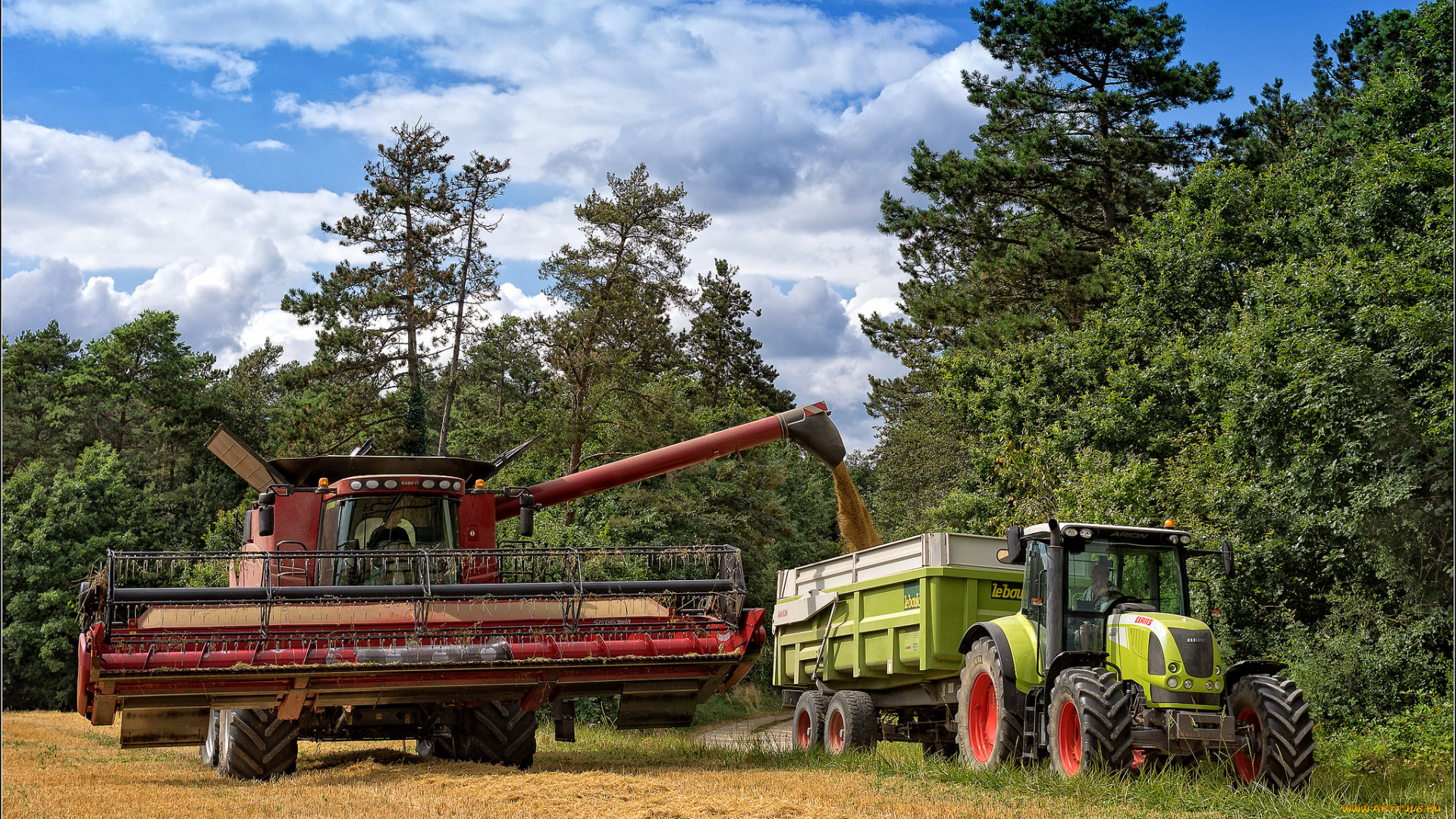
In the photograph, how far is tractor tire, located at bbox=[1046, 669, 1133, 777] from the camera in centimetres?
923

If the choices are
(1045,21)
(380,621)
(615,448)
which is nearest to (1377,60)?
(1045,21)

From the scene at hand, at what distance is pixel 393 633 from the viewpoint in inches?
432

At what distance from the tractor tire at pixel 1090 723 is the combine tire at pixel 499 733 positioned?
4.78 m

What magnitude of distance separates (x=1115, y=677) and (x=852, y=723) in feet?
14.9

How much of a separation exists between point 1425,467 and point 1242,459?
120 inches

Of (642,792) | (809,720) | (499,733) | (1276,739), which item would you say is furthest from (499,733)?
(1276,739)

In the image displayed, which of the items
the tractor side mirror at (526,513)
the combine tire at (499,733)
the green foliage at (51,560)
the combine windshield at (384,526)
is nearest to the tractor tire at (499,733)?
the combine tire at (499,733)

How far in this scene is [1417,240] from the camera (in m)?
17.9

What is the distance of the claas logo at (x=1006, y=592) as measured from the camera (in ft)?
41.2

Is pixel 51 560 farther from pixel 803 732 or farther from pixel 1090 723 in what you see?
pixel 1090 723

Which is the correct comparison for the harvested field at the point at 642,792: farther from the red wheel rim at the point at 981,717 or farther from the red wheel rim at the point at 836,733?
the red wheel rim at the point at 836,733

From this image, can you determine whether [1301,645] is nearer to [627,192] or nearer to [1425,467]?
[1425,467]

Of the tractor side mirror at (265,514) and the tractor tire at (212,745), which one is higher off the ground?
the tractor side mirror at (265,514)

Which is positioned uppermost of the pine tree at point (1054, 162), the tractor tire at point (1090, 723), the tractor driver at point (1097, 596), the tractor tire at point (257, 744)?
the pine tree at point (1054, 162)
